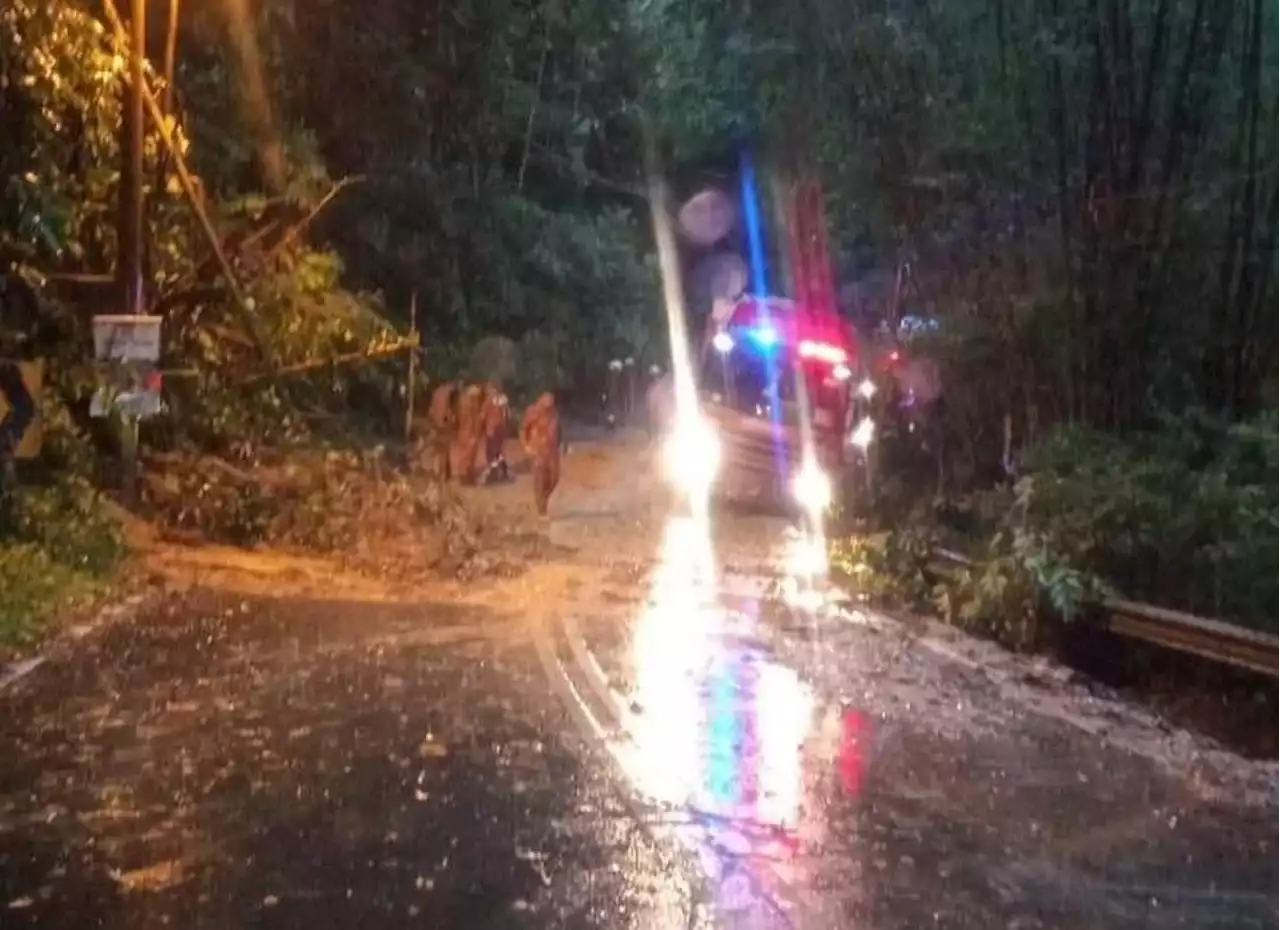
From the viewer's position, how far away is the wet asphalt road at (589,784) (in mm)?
7785

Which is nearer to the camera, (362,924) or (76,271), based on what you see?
(362,924)

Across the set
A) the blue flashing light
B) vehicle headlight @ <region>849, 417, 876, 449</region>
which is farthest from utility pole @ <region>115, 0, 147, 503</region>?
the blue flashing light

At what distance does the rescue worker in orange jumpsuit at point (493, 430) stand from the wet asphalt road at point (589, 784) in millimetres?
11395

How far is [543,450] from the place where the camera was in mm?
24516

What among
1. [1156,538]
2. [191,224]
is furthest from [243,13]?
[1156,538]

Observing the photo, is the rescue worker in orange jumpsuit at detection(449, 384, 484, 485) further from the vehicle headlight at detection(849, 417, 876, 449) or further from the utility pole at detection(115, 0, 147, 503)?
the utility pole at detection(115, 0, 147, 503)

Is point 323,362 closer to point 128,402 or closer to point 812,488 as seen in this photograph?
point 128,402

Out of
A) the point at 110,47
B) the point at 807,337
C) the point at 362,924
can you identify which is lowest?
the point at 362,924

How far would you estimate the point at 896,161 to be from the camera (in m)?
24.9

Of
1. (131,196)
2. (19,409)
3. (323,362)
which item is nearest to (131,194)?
(131,196)

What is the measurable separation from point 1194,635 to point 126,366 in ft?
34.8

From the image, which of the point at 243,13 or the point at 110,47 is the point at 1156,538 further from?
the point at 243,13

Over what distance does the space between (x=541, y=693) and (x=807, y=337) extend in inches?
834

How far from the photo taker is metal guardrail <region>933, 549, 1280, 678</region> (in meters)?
12.5
